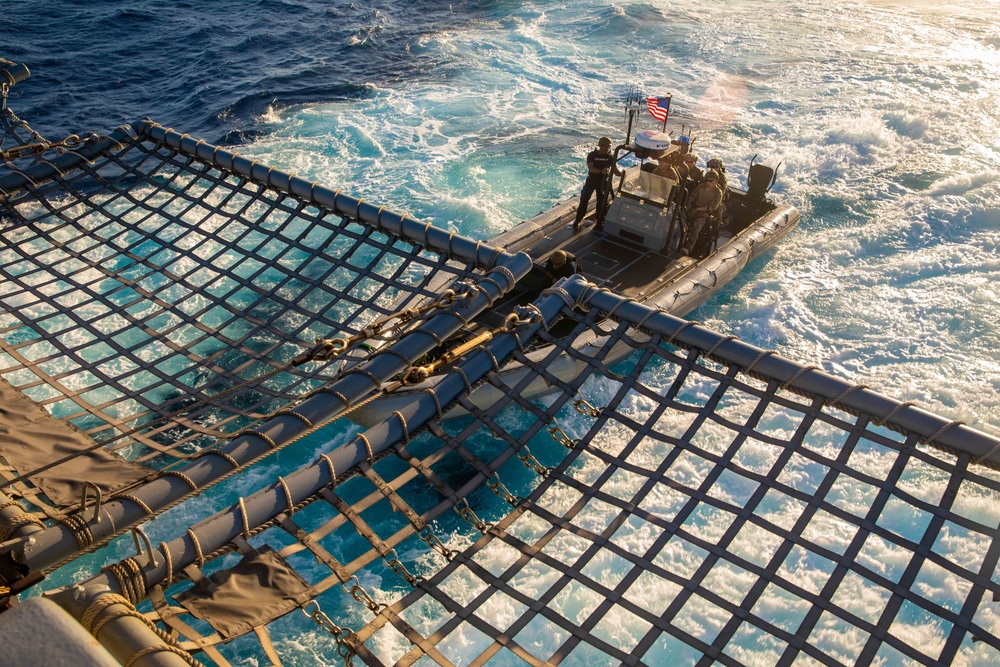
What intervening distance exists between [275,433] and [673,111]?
19.7 meters

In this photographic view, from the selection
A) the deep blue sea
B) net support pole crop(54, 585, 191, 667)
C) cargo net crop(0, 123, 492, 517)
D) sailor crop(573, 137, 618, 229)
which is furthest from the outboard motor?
net support pole crop(54, 585, 191, 667)

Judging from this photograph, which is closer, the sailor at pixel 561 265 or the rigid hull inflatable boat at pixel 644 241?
the sailor at pixel 561 265

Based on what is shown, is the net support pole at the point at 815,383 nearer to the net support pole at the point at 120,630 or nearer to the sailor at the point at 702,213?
the net support pole at the point at 120,630

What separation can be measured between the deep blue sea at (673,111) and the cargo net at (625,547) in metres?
3.59

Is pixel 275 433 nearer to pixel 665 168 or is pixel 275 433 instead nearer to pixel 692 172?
pixel 692 172

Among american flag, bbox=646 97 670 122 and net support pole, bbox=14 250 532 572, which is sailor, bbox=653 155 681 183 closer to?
american flag, bbox=646 97 670 122

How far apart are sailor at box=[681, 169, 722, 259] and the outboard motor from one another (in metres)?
2.59

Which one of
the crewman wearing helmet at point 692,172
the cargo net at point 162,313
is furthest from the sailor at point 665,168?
the cargo net at point 162,313

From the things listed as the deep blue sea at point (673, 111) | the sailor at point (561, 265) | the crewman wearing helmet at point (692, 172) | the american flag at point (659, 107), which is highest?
the american flag at point (659, 107)

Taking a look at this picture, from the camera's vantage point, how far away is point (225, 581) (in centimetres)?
417

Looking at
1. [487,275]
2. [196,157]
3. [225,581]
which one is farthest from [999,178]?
[225,581]

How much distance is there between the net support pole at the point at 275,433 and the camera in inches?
162

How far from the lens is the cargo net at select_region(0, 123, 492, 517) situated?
5941 mm

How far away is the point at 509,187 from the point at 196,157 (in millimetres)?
9478
